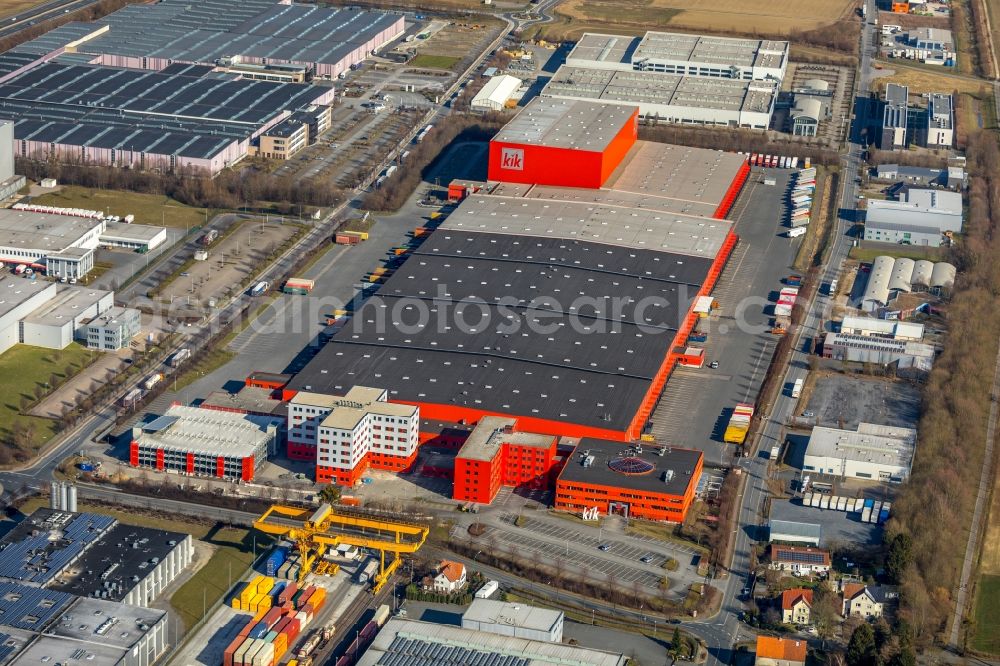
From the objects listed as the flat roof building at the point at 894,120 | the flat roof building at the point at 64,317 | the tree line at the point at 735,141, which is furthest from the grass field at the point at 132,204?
the flat roof building at the point at 894,120

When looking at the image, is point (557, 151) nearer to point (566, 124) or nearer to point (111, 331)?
point (566, 124)

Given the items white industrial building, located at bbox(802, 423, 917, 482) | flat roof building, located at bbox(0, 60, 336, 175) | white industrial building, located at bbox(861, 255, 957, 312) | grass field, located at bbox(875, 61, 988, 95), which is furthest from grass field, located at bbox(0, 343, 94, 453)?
grass field, located at bbox(875, 61, 988, 95)

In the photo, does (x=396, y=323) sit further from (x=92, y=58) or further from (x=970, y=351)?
(x=92, y=58)

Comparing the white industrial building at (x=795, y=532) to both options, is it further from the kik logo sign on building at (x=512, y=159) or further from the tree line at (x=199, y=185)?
the tree line at (x=199, y=185)

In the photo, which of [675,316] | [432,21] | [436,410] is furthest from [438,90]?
[436,410]

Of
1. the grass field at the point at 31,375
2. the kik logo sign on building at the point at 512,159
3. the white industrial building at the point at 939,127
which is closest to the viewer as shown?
the grass field at the point at 31,375

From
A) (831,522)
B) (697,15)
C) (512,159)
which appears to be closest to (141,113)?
(512,159)
